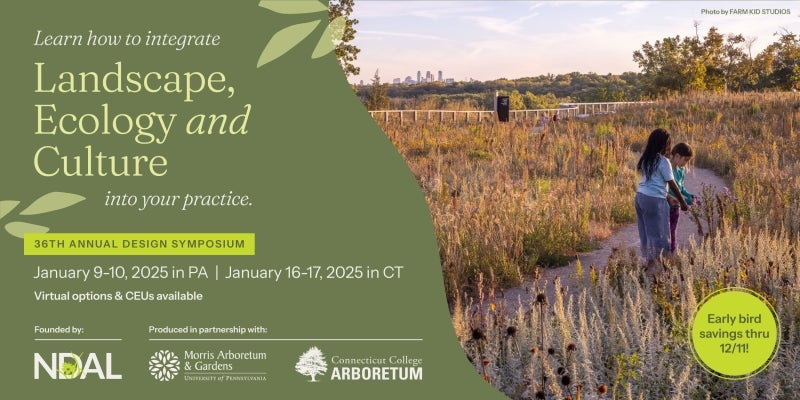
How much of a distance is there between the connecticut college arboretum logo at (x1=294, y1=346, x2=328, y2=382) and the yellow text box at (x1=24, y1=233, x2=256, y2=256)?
468mm

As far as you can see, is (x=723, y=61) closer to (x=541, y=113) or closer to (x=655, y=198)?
(x=655, y=198)

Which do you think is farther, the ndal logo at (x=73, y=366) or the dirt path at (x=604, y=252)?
the dirt path at (x=604, y=252)

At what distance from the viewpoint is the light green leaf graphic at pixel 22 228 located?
3115 millimetres

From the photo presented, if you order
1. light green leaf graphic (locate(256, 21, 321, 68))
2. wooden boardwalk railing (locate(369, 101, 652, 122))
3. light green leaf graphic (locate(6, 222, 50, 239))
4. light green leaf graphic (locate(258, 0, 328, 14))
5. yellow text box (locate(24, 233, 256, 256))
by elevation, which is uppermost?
light green leaf graphic (locate(258, 0, 328, 14))

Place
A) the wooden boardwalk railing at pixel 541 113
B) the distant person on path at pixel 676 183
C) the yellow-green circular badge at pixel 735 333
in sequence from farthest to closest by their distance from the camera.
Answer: the wooden boardwalk railing at pixel 541 113, the distant person on path at pixel 676 183, the yellow-green circular badge at pixel 735 333

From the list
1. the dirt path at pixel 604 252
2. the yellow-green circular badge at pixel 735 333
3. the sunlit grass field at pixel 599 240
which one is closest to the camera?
the yellow-green circular badge at pixel 735 333

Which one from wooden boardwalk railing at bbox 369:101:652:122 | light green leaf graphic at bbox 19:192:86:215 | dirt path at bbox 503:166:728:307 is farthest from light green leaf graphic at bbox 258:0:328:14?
wooden boardwalk railing at bbox 369:101:652:122

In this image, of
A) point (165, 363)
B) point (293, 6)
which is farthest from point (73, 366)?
point (293, 6)

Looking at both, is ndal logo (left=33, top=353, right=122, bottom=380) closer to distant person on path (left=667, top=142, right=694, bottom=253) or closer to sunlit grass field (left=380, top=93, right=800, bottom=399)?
sunlit grass field (left=380, top=93, right=800, bottom=399)

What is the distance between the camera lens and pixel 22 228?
3.13 meters

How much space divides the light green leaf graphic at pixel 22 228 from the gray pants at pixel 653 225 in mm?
3881

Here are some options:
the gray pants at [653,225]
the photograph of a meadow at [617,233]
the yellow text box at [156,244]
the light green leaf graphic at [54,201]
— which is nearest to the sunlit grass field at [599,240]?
the photograph of a meadow at [617,233]

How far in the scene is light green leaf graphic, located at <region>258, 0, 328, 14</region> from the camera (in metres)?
3.12

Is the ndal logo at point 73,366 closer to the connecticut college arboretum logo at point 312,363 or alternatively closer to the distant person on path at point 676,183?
the connecticut college arboretum logo at point 312,363
